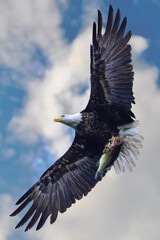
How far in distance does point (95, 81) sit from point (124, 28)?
134 cm

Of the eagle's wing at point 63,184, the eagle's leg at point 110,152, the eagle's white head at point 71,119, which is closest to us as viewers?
the eagle's leg at point 110,152

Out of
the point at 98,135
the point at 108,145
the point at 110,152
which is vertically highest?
the point at 98,135

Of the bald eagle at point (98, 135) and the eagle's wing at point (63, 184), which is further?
the eagle's wing at point (63, 184)

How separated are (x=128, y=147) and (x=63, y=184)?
77.0 inches

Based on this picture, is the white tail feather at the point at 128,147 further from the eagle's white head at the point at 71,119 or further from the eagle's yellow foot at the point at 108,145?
the eagle's white head at the point at 71,119

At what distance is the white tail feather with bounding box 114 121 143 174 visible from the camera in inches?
421

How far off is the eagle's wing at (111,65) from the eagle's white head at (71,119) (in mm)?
605

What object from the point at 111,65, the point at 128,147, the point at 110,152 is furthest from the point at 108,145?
the point at 111,65

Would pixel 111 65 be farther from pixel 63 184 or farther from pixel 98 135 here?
pixel 63 184

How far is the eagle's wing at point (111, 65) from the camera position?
10469mm

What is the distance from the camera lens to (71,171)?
12.1 metres

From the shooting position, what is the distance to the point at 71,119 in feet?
36.3

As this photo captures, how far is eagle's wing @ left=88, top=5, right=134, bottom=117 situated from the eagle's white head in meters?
0.61

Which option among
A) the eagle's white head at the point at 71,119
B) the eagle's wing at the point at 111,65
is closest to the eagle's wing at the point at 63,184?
the eagle's white head at the point at 71,119
